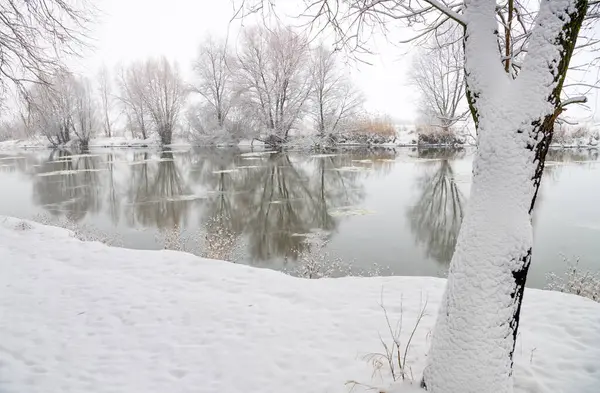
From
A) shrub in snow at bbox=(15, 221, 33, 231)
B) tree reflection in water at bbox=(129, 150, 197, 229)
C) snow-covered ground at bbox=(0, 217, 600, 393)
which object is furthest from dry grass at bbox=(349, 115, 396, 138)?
snow-covered ground at bbox=(0, 217, 600, 393)

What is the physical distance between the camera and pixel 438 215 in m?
11.8

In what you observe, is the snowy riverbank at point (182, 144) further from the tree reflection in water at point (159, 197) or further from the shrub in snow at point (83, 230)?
the shrub in snow at point (83, 230)

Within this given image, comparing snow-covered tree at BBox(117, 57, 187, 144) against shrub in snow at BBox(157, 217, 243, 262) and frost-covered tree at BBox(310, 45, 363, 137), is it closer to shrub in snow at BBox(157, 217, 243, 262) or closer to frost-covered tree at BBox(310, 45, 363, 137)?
frost-covered tree at BBox(310, 45, 363, 137)

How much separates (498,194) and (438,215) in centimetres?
990

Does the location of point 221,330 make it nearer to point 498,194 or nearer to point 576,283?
point 498,194

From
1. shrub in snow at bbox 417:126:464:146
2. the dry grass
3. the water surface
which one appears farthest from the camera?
the dry grass

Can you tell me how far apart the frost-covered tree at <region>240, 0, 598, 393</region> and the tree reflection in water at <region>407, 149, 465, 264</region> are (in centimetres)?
594

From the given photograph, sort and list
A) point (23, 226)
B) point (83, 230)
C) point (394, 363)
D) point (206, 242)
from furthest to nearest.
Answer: point (83, 230)
point (206, 242)
point (23, 226)
point (394, 363)

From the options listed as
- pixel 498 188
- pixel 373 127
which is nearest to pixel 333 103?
pixel 373 127

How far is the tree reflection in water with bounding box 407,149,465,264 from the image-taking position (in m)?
9.06

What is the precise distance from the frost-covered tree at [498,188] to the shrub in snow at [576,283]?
457 cm

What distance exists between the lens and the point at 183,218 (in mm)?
11766

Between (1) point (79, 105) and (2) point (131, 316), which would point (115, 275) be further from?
(1) point (79, 105)

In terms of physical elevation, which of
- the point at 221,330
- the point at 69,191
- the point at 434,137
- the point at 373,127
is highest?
the point at 373,127
